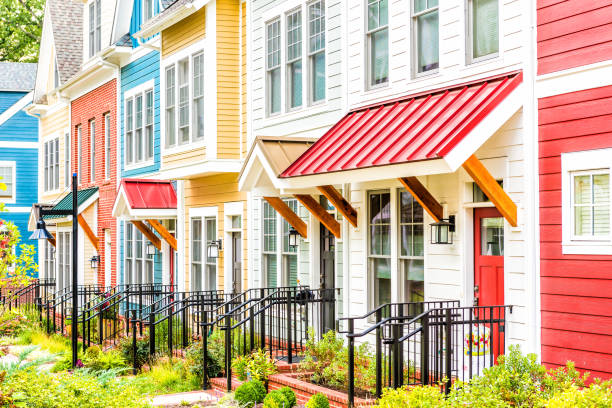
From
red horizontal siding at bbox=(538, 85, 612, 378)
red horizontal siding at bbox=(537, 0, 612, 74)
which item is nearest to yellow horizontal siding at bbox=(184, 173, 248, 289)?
red horizontal siding at bbox=(538, 85, 612, 378)

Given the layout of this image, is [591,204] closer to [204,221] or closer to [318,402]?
→ [318,402]

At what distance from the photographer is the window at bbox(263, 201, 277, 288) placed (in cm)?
1761

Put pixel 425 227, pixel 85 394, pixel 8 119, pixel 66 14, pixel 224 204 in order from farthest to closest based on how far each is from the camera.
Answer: pixel 8 119
pixel 66 14
pixel 224 204
pixel 425 227
pixel 85 394

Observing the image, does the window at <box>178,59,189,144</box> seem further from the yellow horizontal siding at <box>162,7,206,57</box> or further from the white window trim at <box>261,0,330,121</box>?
the white window trim at <box>261,0,330,121</box>

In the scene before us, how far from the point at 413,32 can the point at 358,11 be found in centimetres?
157

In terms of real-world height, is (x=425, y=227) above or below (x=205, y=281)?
above

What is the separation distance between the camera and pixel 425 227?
42.1ft

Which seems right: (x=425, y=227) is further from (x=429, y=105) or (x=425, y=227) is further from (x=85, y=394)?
(x=85, y=394)

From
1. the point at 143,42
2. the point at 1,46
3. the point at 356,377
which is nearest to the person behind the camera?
the point at 356,377

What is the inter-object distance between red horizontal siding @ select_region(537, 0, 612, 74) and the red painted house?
1 centimetres

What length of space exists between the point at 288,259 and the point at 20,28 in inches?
1562

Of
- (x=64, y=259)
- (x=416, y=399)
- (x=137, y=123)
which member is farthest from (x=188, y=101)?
(x=64, y=259)

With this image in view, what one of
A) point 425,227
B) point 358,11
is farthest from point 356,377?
point 358,11

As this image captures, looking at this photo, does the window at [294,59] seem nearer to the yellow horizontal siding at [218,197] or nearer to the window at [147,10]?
the yellow horizontal siding at [218,197]
